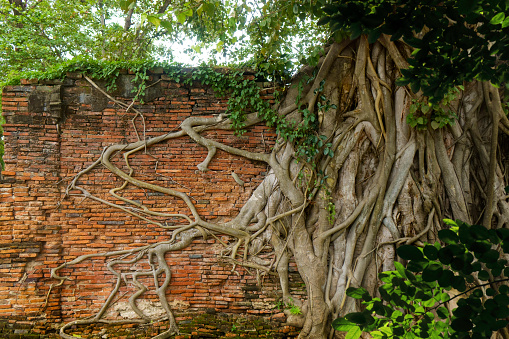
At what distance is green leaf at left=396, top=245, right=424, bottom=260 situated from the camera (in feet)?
2.97

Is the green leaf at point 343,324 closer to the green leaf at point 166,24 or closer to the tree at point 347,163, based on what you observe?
→ the green leaf at point 166,24

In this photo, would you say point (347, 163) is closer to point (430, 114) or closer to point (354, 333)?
point (430, 114)

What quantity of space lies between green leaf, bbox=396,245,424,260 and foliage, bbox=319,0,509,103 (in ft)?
2.11

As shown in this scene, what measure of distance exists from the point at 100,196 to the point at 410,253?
4282mm

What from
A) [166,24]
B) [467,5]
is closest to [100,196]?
[166,24]

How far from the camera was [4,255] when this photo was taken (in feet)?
13.8

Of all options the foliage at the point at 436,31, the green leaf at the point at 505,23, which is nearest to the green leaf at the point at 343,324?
the foliage at the point at 436,31

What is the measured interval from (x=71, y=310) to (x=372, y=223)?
3.96 metres

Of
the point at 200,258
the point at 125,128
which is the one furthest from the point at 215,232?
the point at 125,128

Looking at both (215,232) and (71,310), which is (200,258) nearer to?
(215,232)

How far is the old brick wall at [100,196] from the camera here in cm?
425

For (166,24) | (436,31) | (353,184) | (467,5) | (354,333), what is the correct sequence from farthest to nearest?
(353,184)
(166,24)
(436,31)
(354,333)
(467,5)

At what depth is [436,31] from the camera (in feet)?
3.78

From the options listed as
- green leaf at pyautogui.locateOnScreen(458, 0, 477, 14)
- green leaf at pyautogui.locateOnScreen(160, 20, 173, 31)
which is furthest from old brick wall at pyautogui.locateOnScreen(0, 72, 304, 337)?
green leaf at pyautogui.locateOnScreen(458, 0, 477, 14)
